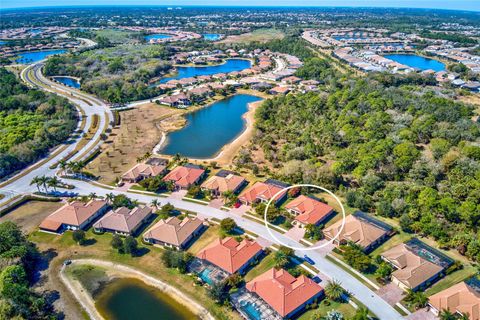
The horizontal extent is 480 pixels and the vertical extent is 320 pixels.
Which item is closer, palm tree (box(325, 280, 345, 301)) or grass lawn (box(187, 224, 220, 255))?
palm tree (box(325, 280, 345, 301))

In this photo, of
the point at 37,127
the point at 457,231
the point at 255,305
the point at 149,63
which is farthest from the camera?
the point at 149,63

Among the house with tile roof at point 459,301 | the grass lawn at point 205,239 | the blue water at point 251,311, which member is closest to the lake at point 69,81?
the grass lawn at point 205,239

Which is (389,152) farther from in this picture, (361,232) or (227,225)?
(227,225)

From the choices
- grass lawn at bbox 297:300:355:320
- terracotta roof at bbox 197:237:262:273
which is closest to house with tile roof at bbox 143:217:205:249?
terracotta roof at bbox 197:237:262:273

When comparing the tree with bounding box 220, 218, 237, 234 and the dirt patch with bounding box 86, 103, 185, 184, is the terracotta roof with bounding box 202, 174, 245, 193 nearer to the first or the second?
the tree with bounding box 220, 218, 237, 234

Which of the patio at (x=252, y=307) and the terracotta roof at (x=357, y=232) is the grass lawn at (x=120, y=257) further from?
the terracotta roof at (x=357, y=232)

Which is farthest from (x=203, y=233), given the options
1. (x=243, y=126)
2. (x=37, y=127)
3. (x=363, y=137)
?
(x=37, y=127)

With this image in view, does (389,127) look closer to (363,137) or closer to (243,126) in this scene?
(363,137)
